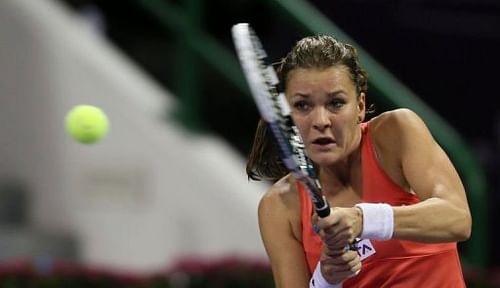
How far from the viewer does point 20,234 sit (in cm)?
814

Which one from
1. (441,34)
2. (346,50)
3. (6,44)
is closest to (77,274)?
(6,44)

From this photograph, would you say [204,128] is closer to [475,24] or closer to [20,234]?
[20,234]

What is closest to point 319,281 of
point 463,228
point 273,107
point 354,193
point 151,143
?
point 354,193

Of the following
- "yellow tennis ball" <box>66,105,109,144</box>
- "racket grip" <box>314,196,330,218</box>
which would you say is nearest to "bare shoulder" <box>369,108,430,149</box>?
"racket grip" <box>314,196,330,218</box>

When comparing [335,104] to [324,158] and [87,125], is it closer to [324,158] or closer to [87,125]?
[324,158]

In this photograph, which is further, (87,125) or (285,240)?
(87,125)

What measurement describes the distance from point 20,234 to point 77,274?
1.15 metres

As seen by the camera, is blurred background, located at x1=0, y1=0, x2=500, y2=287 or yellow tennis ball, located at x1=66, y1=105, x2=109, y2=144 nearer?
yellow tennis ball, located at x1=66, y1=105, x2=109, y2=144

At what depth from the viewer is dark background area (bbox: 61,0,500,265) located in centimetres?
957

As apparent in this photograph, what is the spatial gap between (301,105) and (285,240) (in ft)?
1.86

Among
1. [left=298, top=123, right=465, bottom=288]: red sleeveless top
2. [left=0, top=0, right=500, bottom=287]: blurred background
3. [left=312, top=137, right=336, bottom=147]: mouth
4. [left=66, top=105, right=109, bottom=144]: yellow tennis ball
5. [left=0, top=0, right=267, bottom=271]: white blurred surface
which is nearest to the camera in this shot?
[left=312, top=137, right=336, bottom=147]: mouth

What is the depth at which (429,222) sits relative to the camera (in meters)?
4.38

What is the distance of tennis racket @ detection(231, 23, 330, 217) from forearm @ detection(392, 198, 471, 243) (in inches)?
12.4

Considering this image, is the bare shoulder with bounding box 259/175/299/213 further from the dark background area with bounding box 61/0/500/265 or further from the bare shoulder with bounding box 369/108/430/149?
the dark background area with bounding box 61/0/500/265
